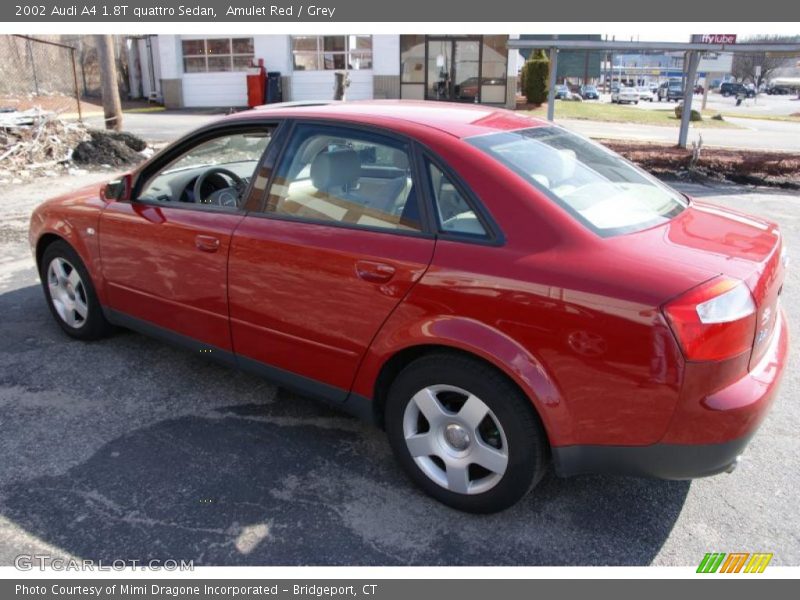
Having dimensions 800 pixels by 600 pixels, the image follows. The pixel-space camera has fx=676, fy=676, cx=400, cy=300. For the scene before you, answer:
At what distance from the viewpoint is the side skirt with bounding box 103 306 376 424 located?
10.6 ft

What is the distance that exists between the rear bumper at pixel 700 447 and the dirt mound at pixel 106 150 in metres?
11.4

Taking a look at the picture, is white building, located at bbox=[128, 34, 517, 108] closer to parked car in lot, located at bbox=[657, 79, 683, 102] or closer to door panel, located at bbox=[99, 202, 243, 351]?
door panel, located at bbox=[99, 202, 243, 351]

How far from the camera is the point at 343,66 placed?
26156 mm

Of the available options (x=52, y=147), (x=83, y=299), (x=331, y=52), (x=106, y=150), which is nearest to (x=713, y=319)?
(x=83, y=299)

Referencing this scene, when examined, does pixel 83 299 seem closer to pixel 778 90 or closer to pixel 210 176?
pixel 210 176

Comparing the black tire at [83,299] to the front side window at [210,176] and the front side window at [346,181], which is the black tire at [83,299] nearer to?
the front side window at [210,176]

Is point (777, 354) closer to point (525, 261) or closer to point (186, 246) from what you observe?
point (525, 261)

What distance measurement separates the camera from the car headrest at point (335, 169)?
3312 millimetres

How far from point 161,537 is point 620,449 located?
189 centimetres

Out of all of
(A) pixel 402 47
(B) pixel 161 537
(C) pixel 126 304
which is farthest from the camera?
(A) pixel 402 47

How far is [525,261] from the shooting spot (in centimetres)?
261

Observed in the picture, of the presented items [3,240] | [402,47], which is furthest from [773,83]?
[3,240]

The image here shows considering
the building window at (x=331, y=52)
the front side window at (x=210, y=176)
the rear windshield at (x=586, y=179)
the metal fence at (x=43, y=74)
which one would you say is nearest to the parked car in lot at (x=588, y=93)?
the building window at (x=331, y=52)

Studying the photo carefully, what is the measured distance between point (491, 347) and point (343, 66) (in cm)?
2539
